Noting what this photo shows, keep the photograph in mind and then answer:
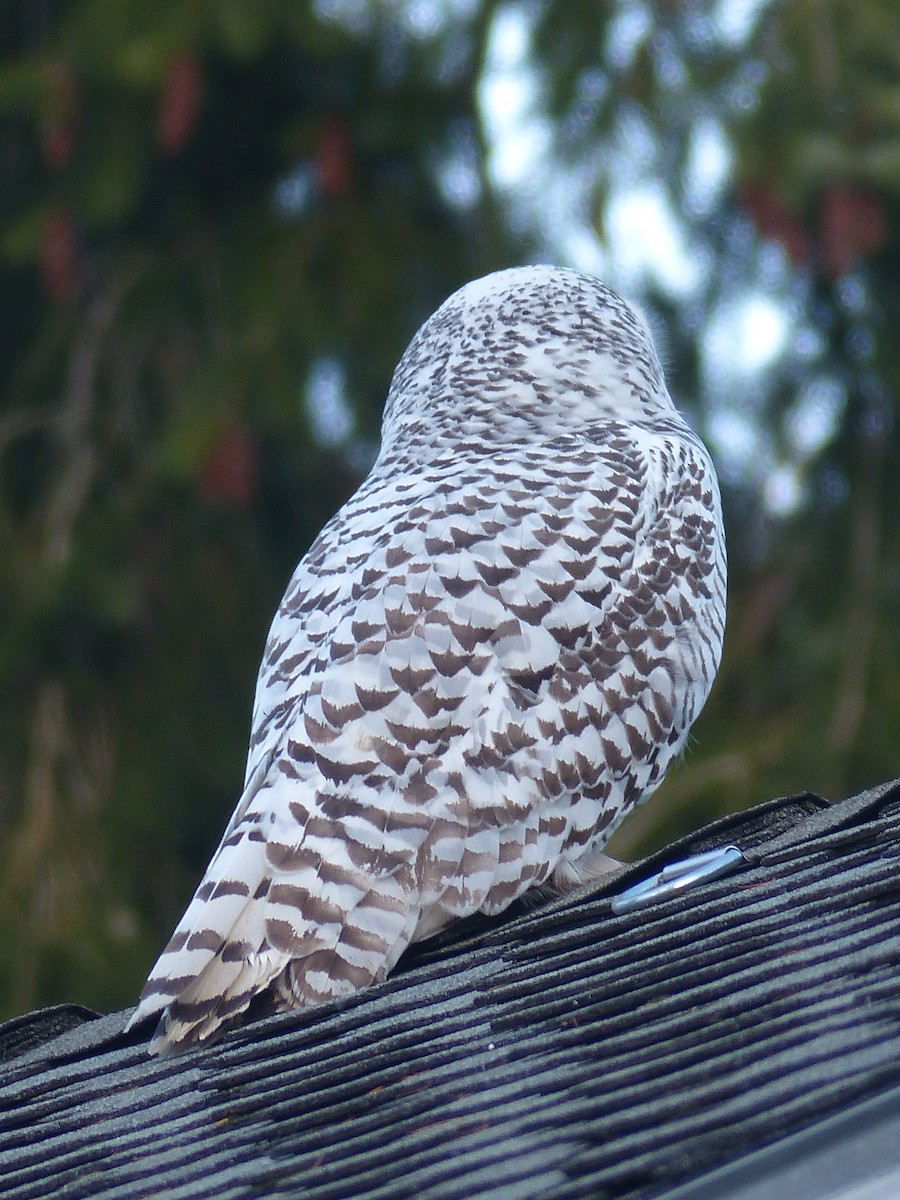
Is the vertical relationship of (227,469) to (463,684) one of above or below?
above

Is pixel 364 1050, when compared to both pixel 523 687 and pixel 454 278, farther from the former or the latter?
pixel 454 278

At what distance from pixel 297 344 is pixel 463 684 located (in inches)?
145

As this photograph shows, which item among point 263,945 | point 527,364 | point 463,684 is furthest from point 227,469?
point 263,945

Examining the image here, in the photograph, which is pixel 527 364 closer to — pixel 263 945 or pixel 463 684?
pixel 463 684

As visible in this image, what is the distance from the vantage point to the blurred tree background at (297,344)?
5328mm

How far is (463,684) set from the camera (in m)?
2.72

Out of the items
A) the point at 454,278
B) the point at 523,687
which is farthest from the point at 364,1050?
the point at 454,278

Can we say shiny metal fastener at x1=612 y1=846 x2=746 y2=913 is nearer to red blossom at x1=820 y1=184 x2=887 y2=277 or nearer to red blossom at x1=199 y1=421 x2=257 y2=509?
red blossom at x1=820 y1=184 x2=887 y2=277

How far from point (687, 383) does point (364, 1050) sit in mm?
4162

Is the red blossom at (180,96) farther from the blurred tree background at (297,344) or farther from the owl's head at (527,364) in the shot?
the owl's head at (527,364)

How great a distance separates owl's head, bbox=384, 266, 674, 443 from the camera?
348cm

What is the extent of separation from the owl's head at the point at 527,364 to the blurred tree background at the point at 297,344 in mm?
1537

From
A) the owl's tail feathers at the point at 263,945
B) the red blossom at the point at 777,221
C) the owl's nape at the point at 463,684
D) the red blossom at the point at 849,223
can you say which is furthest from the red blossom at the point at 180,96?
the owl's tail feathers at the point at 263,945

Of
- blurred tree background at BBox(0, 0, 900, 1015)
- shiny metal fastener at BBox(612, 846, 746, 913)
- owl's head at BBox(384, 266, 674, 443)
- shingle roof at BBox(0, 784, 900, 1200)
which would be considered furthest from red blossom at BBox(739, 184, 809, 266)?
shiny metal fastener at BBox(612, 846, 746, 913)
